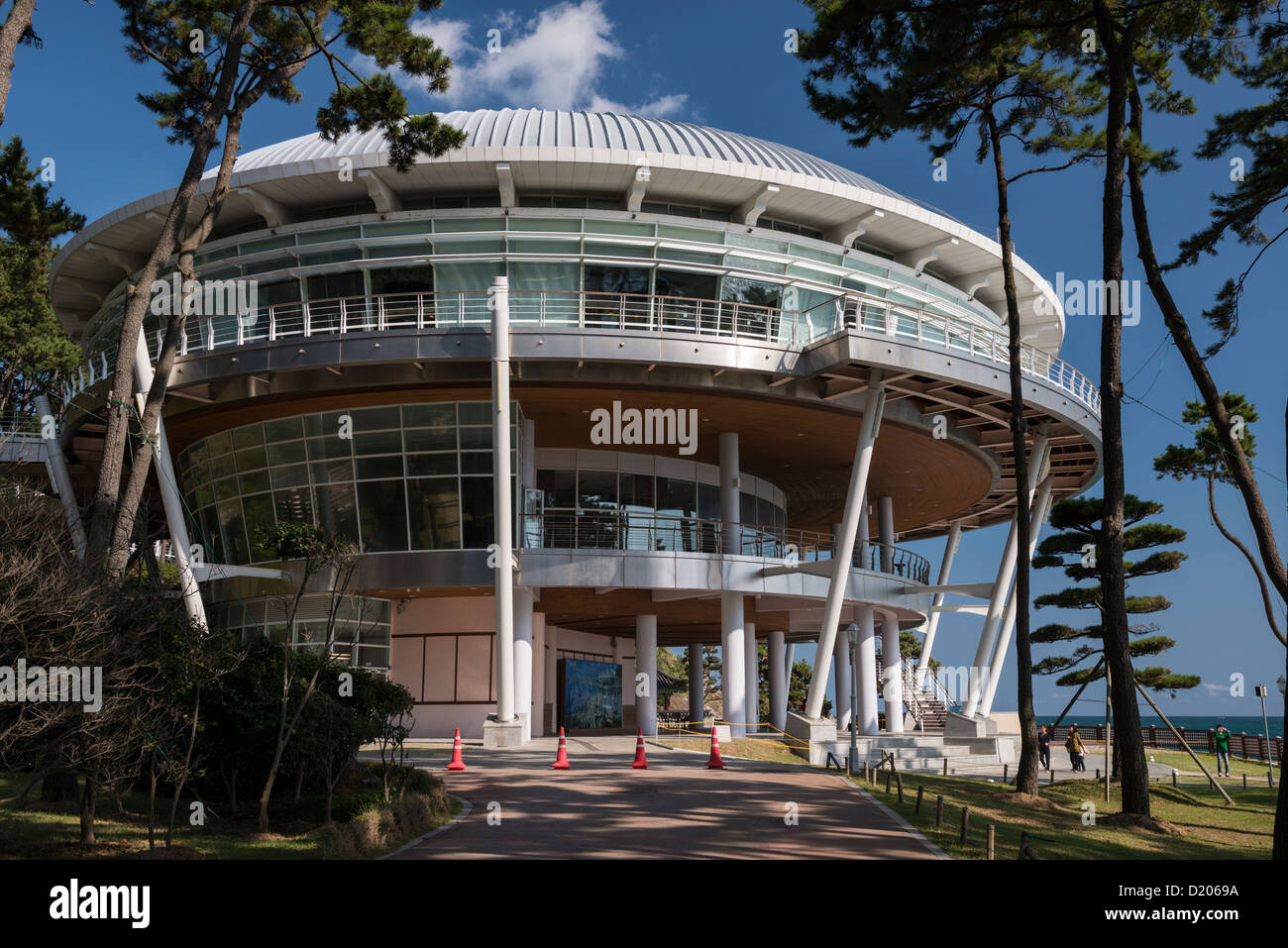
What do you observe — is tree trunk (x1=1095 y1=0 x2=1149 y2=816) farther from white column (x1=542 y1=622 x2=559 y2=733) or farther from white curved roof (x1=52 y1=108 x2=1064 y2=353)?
white column (x1=542 y1=622 x2=559 y2=733)

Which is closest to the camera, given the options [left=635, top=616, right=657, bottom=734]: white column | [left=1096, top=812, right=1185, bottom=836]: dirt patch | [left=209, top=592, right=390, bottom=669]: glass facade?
[left=1096, top=812, right=1185, bottom=836]: dirt patch

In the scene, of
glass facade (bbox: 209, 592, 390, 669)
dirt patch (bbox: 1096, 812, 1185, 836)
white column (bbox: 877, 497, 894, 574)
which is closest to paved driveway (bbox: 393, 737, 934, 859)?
dirt patch (bbox: 1096, 812, 1185, 836)

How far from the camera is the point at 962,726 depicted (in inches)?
1294

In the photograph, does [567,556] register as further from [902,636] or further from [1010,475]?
[902,636]

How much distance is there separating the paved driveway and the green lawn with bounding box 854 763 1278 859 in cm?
92

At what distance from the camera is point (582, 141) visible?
101ft

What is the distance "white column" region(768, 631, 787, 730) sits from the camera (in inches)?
1628

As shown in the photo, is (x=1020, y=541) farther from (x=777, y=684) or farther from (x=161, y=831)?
(x=777, y=684)

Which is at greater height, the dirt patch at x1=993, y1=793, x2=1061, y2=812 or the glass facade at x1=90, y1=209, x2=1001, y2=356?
the glass facade at x1=90, y1=209, x2=1001, y2=356

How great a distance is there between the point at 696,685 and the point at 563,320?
975 inches

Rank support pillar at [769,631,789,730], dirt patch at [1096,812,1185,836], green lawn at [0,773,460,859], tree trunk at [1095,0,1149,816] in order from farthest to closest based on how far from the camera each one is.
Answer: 1. support pillar at [769,631,789,730]
2. tree trunk at [1095,0,1149,816]
3. dirt patch at [1096,812,1185,836]
4. green lawn at [0,773,460,859]

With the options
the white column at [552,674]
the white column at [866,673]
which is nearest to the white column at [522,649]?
the white column at [552,674]
